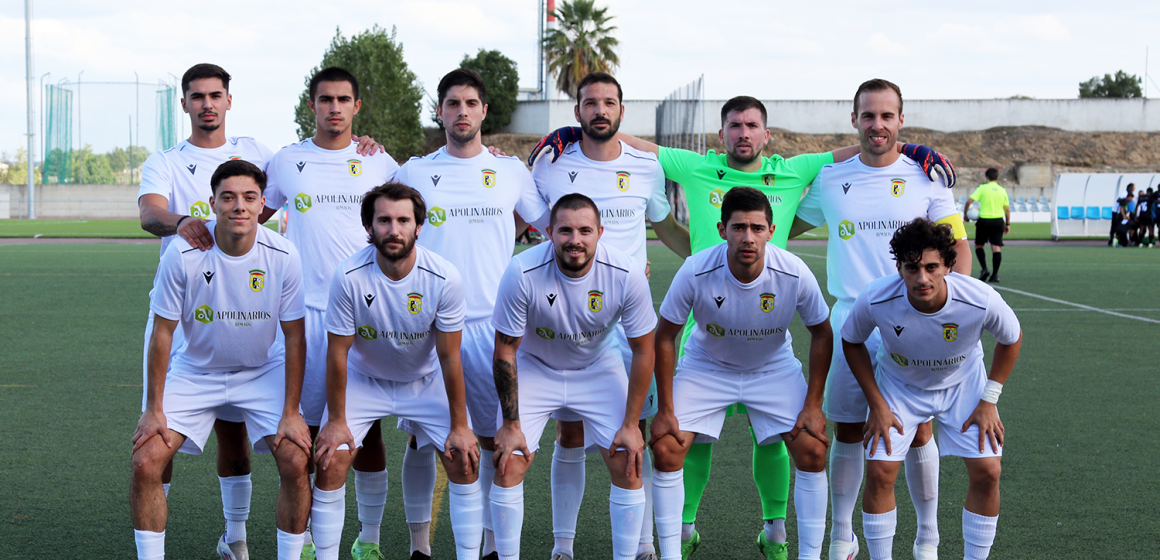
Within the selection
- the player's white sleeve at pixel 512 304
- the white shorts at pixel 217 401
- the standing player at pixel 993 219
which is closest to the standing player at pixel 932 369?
the player's white sleeve at pixel 512 304

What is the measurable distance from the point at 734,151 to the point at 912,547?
2.05 m

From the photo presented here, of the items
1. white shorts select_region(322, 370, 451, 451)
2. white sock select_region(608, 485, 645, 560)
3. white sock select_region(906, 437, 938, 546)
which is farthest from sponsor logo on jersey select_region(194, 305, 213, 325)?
white sock select_region(906, 437, 938, 546)

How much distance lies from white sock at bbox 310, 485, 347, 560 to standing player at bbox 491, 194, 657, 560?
635 mm

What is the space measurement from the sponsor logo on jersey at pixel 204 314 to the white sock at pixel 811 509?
256 cm

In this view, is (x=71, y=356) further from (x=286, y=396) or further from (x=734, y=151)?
(x=734, y=151)

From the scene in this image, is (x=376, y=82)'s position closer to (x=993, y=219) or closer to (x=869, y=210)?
(x=993, y=219)

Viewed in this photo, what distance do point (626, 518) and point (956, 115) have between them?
202 feet

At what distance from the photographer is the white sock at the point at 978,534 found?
3.89 meters

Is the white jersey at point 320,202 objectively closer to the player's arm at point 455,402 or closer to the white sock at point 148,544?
the player's arm at point 455,402

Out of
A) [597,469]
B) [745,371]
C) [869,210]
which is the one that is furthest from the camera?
[597,469]

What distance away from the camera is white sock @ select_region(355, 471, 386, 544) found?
4293 mm

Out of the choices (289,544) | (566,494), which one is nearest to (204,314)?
(289,544)

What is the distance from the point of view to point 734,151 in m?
4.60

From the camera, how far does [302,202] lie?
4.52m
